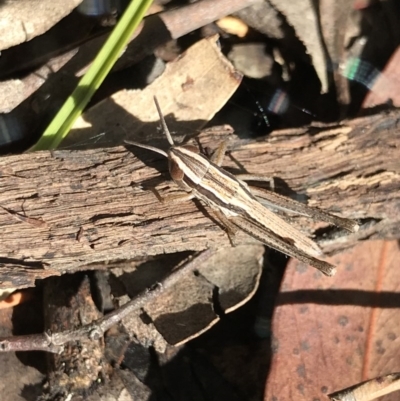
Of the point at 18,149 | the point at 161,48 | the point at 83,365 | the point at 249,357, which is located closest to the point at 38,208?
the point at 18,149

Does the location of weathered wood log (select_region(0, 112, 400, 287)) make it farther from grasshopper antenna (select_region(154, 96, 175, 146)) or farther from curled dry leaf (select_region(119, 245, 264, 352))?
curled dry leaf (select_region(119, 245, 264, 352))

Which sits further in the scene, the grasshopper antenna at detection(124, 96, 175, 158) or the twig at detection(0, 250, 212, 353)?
the twig at detection(0, 250, 212, 353)

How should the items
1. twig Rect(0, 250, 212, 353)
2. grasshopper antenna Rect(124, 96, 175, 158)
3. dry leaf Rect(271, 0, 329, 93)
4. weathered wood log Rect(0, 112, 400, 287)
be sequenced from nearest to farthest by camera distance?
weathered wood log Rect(0, 112, 400, 287), grasshopper antenna Rect(124, 96, 175, 158), twig Rect(0, 250, 212, 353), dry leaf Rect(271, 0, 329, 93)

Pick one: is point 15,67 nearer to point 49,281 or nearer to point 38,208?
point 38,208

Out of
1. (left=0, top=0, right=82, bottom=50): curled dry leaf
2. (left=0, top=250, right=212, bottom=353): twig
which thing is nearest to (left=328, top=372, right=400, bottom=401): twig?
(left=0, top=250, right=212, bottom=353): twig

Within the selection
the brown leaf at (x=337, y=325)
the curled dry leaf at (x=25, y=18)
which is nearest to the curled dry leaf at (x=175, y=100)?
the curled dry leaf at (x=25, y=18)
